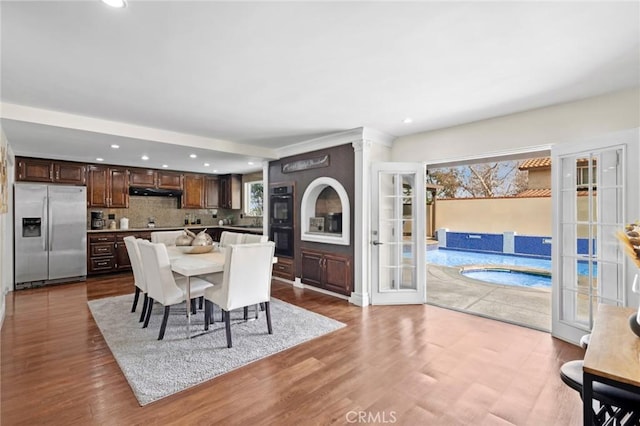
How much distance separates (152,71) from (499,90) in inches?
120

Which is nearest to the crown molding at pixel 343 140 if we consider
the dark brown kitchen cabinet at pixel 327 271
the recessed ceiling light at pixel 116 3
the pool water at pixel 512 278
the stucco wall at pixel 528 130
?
the stucco wall at pixel 528 130

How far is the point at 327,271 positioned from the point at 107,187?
513 cm

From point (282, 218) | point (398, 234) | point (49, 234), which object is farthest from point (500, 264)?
point (49, 234)

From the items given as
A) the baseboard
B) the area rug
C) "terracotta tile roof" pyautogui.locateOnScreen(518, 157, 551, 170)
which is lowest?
the area rug

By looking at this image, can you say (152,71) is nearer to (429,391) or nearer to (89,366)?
(89,366)

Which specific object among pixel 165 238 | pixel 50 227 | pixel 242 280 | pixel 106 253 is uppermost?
pixel 50 227

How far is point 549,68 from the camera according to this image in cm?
239

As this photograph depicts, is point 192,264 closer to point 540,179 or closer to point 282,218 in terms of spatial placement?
point 282,218

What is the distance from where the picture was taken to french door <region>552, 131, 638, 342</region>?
267 centimetres

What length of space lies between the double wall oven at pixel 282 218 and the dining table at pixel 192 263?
1536 millimetres

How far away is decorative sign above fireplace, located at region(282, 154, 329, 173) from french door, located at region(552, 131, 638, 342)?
9.49ft

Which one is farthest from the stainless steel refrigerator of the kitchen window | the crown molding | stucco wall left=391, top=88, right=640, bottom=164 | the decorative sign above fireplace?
stucco wall left=391, top=88, right=640, bottom=164

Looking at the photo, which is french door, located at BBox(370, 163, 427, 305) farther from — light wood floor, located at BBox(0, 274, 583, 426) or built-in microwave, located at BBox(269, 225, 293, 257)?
built-in microwave, located at BBox(269, 225, 293, 257)

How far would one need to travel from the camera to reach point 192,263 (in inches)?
127
